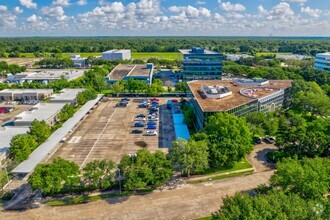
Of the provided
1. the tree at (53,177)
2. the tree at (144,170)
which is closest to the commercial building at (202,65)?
the tree at (144,170)

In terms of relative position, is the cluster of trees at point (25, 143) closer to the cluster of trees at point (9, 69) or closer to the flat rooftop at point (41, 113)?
the flat rooftop at point (41, 113)

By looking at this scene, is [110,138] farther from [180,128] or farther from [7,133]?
[7,133]

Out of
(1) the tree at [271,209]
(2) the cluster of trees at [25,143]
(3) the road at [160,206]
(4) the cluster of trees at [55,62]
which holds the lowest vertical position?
(3) the road at [160,206]

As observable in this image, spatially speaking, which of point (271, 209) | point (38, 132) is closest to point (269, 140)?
point (271, 209)

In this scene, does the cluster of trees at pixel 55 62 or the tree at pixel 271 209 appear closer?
the tree at pixel 271 209

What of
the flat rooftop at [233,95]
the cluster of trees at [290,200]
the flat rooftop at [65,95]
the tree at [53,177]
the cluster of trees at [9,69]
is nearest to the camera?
the cluster of trees at [290,200]

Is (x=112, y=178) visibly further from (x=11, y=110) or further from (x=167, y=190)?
(x=11, y=110)

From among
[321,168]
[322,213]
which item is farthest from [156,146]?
[322,213]

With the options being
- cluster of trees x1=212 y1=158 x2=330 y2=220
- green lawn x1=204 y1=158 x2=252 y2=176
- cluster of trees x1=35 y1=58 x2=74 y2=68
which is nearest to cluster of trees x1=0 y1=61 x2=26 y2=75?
cluster of trees x1=35 y1=58 x2=74 y2=68
